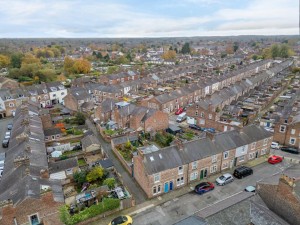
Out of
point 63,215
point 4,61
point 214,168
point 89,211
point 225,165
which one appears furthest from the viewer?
point 4,61

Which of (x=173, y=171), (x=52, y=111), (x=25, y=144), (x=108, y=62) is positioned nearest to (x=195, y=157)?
(x=173, y=171)

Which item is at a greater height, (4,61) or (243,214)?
A: (4,61)

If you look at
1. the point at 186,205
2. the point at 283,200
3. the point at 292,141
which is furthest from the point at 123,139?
the point at 292,141

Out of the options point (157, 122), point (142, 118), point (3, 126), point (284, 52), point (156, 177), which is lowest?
point (3, 126)

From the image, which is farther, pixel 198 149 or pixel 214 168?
pixel 214 168

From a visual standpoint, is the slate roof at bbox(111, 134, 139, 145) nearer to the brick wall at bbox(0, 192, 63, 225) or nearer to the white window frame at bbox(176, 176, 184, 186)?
the white window frame at bbox(176, 176, 184, 186)

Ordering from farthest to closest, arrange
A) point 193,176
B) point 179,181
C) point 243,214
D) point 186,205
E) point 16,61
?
point 16,61 → point 193,176 → point 179,181 → point 186,205 → point 243,214

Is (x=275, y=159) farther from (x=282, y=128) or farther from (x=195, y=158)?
(x=195, y=158)

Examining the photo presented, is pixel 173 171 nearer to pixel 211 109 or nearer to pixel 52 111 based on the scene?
pixel 211 109
